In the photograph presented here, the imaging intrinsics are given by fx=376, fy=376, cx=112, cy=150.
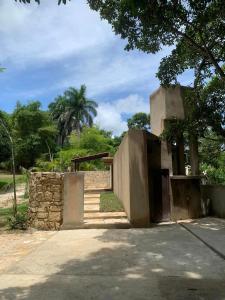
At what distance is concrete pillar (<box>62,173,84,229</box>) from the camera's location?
11.5 m

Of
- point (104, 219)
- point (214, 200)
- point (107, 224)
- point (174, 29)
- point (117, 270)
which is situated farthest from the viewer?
point (214, 200)

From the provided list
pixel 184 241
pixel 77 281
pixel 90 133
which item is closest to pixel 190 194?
pixel 184 241

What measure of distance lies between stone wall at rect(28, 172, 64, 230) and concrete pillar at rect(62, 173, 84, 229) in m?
0.16

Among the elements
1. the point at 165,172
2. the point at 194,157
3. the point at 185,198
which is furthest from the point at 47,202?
the point at 194,157

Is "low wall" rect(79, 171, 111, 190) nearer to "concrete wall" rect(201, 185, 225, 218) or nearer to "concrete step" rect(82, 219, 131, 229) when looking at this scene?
"concrete wall" rect(201, 185, 225, 218)

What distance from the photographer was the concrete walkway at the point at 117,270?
523 cm

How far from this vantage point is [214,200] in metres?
13.9

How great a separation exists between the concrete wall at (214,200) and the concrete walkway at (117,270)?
159 inches

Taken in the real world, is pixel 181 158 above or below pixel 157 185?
above

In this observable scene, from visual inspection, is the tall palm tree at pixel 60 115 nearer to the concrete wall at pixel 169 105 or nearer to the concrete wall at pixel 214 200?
the concrete wall at pixel 169 105

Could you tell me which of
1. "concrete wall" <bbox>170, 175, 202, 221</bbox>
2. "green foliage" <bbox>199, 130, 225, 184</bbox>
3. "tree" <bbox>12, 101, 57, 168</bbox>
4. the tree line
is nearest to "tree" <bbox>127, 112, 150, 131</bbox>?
the tree line

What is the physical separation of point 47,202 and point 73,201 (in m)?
0.80

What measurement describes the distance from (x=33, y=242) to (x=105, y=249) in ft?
7.60

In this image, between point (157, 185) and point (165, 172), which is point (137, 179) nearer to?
point (157, 185)
